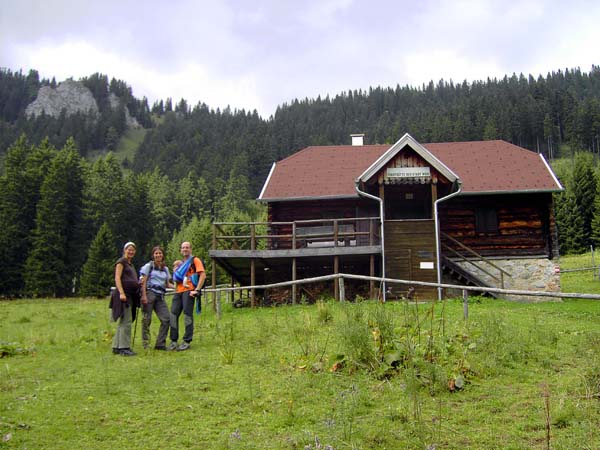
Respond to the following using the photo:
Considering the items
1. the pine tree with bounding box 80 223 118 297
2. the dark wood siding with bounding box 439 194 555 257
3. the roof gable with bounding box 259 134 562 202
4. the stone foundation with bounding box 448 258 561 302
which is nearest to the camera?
the roof gable with bounding box 259 134 562 202

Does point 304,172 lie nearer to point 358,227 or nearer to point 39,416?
point 358,227

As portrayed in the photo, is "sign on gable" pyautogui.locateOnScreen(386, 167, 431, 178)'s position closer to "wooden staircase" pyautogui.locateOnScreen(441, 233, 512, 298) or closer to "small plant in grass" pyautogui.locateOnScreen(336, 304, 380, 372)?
"wooden staircase" pyautogui.locateOnScreen(441, 233, 512, 298)

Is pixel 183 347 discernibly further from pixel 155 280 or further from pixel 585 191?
pixel 585 191

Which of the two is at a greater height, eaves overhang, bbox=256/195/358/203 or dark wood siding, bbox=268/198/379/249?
eaves overhang, bbox=256/195/358/203

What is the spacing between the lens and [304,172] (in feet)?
82.2

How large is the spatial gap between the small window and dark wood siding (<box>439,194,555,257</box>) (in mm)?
87

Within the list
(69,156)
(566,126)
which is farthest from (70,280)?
(566,126)

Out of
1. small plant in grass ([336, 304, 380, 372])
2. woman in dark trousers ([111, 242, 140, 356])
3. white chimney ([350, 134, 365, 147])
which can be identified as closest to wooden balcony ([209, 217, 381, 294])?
white chimney ([350, 134, 365, 147])

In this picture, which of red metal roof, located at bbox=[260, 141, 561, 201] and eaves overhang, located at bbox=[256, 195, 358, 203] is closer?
red metal roof, located at bbox=[260, 141, 561, 201]

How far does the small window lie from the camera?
22.9m

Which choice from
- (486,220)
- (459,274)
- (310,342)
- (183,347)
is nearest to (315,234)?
(459,274)

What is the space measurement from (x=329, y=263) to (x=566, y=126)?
104 m

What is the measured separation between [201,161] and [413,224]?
103m

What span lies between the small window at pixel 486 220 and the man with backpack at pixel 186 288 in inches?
593
